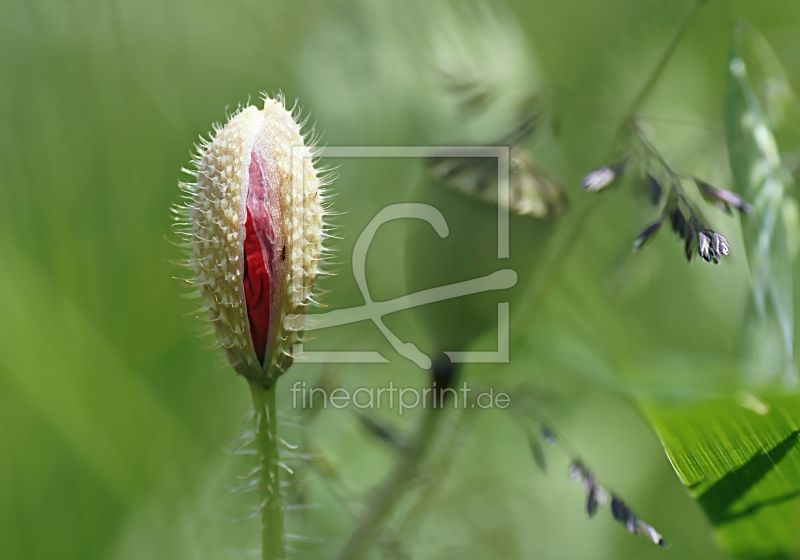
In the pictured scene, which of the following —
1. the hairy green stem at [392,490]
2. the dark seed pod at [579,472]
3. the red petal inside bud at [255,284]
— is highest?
the red petal inside bud at [255,284]

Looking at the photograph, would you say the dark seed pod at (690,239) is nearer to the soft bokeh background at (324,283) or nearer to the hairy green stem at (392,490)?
the soft bokeh background at (324,283)

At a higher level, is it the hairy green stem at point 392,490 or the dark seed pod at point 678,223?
the dark seed pod at point 678,223

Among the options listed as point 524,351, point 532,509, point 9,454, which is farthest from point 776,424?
point 9,454

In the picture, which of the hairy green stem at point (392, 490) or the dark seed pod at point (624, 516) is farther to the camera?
the hairy green stem at point (392, 490)

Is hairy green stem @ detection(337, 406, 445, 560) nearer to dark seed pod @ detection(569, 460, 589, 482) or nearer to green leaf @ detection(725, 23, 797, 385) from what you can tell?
dark seed pod @ detection(569, 460, 589, 482)

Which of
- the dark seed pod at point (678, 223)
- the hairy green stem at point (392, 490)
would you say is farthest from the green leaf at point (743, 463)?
the hairy green stem at point (392, 490)

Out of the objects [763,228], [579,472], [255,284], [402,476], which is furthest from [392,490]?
[763,228]
